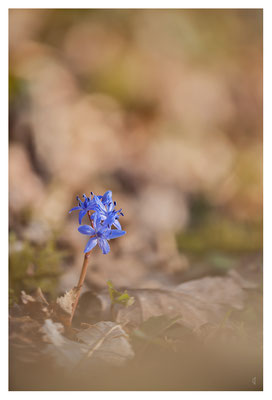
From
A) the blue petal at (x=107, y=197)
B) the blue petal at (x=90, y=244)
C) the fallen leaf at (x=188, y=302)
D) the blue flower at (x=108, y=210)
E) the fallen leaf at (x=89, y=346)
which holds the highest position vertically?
the blue petal at (x=107, y=197)

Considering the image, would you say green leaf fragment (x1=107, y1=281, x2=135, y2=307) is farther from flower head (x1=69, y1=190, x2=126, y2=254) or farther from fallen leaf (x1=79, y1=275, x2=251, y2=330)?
flower head (x1=69, y1=190, x2=126, y2=254)

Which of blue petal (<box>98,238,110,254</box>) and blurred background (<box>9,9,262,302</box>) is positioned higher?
blurred background (<box>9,9,262,302</box>)

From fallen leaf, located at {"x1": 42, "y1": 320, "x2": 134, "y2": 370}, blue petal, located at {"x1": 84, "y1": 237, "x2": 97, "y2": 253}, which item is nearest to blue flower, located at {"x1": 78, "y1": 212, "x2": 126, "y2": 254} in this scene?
blue petal, located at {"x1": 84, "y1": 237, "x2": 97, "y2": 253}

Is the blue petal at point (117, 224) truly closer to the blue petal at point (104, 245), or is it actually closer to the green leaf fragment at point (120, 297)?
the blue petal at point (104, 245)

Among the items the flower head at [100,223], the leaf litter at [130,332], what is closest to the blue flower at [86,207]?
the flower head at [100,223]

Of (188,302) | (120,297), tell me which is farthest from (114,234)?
(188,302)

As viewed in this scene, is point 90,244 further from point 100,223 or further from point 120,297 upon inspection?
point 120,297

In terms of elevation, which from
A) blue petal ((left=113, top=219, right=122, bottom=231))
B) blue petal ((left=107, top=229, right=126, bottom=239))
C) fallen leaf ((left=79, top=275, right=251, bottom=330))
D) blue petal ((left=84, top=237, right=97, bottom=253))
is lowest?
fallen leaf ((left=79, top=275, right=251, bottom=330))
